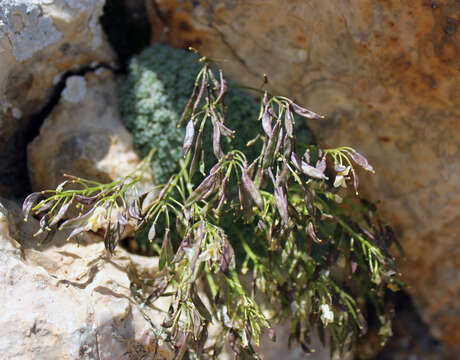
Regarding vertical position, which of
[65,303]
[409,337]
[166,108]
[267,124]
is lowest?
[409,337]

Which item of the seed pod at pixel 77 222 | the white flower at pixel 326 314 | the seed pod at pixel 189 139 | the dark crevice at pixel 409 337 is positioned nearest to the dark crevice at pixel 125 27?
the seed pod at pixel 189 139

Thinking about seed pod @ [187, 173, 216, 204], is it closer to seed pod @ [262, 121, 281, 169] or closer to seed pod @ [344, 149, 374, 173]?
seed pod @ [262, 121, 281, 169]

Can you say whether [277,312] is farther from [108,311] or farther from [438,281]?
[438,281]

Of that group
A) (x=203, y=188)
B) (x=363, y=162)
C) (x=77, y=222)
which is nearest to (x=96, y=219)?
(x=77, y=222)

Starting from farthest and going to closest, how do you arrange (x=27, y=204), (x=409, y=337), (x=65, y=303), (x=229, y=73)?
(x=409, y=337), (x=229, y=73), (x=27, y=204), (x=65, y=303)

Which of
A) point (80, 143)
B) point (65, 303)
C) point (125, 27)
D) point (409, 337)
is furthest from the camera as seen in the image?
point (409, 337)

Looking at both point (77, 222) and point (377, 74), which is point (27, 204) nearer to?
point (77, 222)

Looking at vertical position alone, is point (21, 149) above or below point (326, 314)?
above

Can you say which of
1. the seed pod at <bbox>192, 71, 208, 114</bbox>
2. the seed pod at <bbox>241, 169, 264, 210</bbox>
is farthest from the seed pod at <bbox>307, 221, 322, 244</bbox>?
the seed pod at <bbox>192, 71, 208, 114</bbox>

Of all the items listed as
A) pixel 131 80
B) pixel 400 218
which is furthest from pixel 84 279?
pixel 400 218
